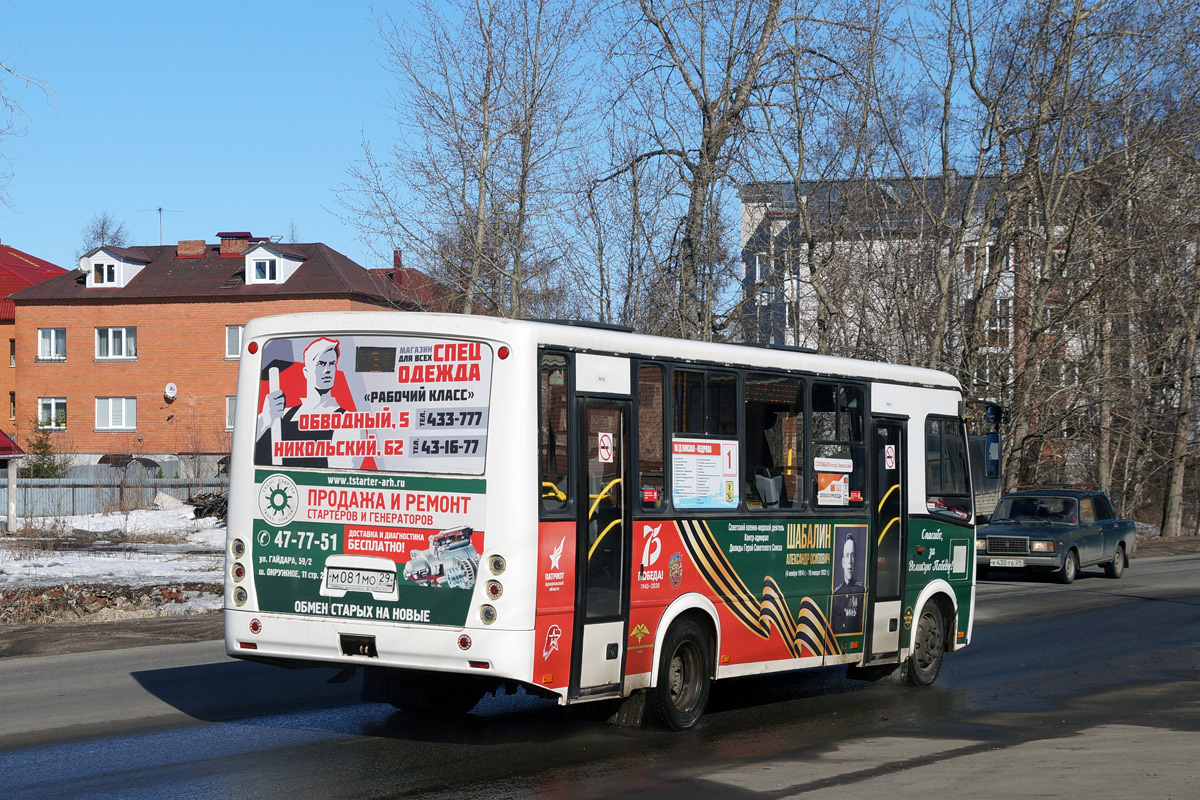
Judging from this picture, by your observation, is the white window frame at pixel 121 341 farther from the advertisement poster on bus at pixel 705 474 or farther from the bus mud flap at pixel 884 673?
the advertisement poster on bus at pixel 705 474

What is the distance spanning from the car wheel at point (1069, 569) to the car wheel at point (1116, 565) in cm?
178

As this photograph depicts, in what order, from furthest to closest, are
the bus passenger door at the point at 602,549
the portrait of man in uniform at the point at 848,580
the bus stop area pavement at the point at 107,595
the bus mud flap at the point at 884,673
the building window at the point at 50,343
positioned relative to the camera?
the building window at the point at 50,343 < the bus stop area pavement at the point at 107,595 < the bus mud flap at the point at 884,673 < the portrait of man in uniform at the point at 848,580 < the bus passenger door at the point at 602,549

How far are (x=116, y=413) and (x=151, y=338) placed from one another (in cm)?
399

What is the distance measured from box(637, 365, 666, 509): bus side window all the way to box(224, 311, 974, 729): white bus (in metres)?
0.01

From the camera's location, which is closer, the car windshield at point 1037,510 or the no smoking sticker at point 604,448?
the no smoking sticker at point 604,448

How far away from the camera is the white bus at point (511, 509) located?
324 inches

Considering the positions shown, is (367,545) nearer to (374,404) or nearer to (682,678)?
(374,404)

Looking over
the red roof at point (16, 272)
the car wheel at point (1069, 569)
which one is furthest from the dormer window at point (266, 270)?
the car wheel at point (1069, 569)

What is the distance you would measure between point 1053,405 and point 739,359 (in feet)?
80.9

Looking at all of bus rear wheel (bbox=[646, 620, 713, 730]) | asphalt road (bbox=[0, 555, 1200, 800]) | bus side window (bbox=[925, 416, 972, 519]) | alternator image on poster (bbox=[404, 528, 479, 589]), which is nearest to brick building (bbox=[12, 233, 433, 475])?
asphalt road (bbox=[0, 555, 1200, 800])

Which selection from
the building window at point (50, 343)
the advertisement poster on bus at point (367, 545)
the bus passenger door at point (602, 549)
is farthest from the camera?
the building window at point (50, 343)

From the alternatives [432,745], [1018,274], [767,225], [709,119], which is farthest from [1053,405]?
[432,745]

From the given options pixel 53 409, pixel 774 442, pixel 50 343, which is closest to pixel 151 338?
pixel 50 343

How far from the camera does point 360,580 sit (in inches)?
334
